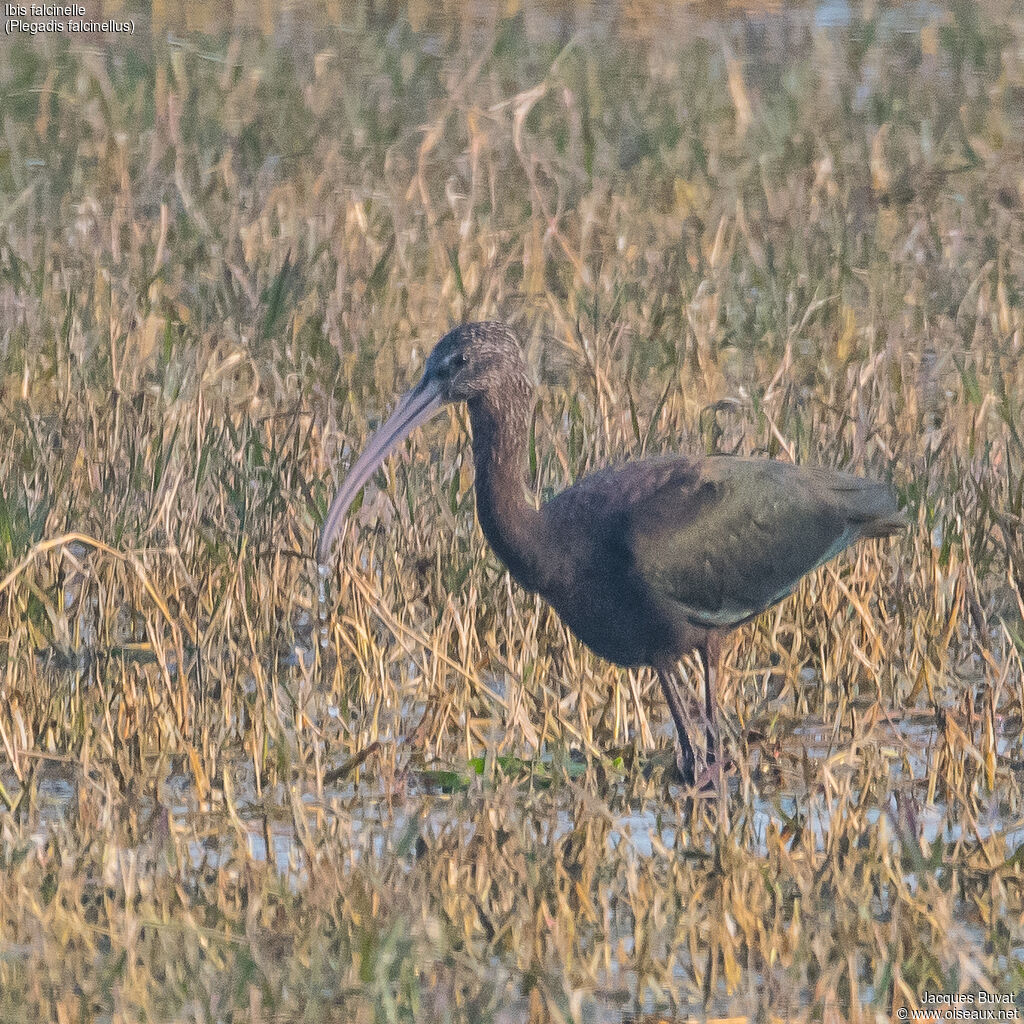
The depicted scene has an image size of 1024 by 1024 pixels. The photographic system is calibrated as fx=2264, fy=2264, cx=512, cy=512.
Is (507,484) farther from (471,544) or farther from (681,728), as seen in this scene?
(471,544)

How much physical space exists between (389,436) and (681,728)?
0.93 m

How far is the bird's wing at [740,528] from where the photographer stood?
4.95 m

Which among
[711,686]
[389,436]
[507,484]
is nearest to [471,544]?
[389,436]

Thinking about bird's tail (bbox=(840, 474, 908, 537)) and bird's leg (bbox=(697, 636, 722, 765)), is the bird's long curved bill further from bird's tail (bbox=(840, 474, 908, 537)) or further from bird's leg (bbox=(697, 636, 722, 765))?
bird's tail (bbox=(840, 474, 908, 537))

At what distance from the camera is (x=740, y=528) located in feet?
16.8

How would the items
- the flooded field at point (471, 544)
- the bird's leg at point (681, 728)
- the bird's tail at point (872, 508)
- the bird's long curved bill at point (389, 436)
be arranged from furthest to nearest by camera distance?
the bird's tail at point (872, 508), the bird's long curved bill at point (389, 436), the bird's leg at point (681, 728), the flooded field at point (471, 544)

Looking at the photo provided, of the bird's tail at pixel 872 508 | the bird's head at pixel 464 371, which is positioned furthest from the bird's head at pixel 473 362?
the bird's tail at pixel 872 508

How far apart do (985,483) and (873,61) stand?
20.6 feet

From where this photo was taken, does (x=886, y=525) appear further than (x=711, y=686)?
Yes

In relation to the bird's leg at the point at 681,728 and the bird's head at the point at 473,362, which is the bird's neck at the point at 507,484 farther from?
the bird's leg at the point at 681,728

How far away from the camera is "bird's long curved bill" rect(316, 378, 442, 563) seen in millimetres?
5035

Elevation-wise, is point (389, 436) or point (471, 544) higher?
point (389, 436)

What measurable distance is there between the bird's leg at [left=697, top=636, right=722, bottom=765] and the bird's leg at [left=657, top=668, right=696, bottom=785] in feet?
0.16

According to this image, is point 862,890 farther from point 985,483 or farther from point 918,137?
point 918,137
